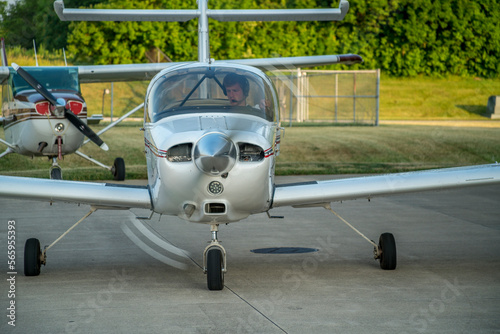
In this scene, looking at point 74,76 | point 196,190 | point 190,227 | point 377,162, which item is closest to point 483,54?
point 377,162

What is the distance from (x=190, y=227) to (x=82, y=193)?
11.1 ft

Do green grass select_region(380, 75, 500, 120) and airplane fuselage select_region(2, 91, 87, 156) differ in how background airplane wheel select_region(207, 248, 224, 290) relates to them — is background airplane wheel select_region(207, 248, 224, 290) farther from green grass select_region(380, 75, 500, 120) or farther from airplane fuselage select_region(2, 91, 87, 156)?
green grass select_region(380, 75, 500, 120)

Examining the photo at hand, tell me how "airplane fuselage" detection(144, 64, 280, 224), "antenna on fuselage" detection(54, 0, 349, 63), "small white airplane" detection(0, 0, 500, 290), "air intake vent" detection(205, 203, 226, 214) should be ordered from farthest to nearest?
"antenna on fuselage" detection(54, 0, 349, 63), "air intake vent" detection(205, 203, 226, 214), "small white airplane" detection(0, 0, 500, 290), "airplane fuselage" detection(144, 64, 280, 224)

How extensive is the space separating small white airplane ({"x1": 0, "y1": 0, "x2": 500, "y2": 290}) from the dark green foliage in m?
37.3

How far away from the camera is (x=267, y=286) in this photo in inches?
279

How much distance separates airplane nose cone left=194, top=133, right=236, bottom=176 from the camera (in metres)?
6.36

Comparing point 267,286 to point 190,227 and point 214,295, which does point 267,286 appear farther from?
point 190,227

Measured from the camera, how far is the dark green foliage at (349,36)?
45188 mm

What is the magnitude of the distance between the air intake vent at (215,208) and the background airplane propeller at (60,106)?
804 cm

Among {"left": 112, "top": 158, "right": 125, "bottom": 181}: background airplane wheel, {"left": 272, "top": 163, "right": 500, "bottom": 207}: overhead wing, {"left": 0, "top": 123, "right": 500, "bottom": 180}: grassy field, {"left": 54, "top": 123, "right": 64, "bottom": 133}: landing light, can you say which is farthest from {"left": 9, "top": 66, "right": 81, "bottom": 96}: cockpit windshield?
{"left": 272, "top": 163, "right": 500, "bottom": 207}: overhead wing

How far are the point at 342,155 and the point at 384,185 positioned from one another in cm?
1462

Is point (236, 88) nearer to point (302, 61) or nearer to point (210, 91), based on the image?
point (210, 91)

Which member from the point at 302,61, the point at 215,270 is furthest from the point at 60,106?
the point at 215,270

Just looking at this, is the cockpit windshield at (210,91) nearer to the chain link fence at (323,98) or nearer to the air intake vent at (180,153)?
the air intake vent at (180,153)
